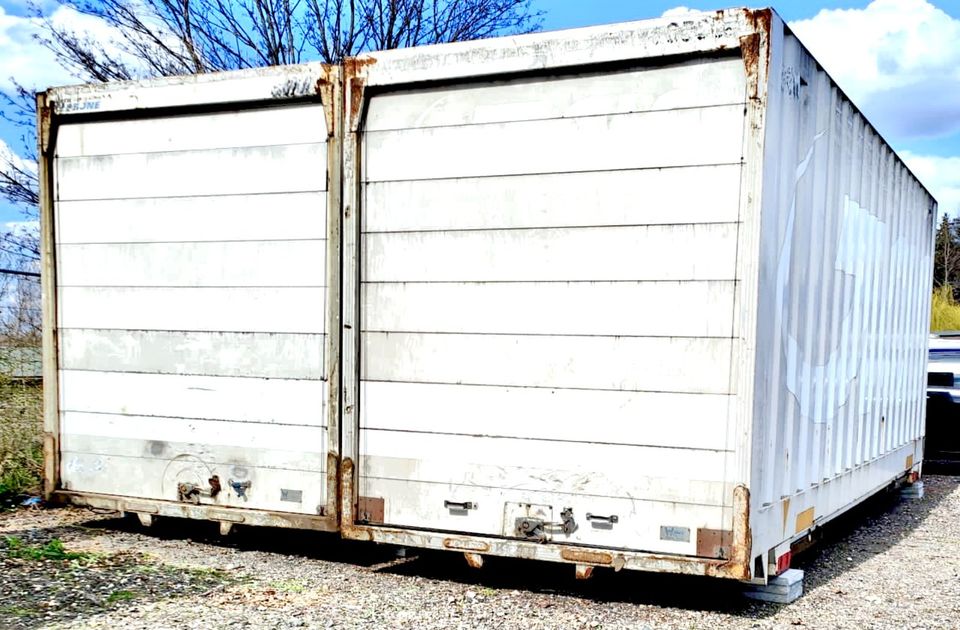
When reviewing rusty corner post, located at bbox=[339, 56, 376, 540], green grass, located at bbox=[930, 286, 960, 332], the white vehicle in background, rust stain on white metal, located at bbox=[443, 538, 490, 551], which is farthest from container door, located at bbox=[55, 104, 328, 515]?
green grass, located at bbox=[930, 286, 960, 332]

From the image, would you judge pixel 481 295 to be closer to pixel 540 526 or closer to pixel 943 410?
pixel 540 526

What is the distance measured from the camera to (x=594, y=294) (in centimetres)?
486

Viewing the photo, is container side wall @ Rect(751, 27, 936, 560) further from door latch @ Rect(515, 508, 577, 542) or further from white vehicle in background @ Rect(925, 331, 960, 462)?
white vehicle in background @ Rect(925, 331, 960, 462)

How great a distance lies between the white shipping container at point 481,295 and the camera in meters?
4.66

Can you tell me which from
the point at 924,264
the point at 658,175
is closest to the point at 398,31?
the point at 924,264

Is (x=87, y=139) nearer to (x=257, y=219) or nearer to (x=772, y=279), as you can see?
(x=257, y=219)

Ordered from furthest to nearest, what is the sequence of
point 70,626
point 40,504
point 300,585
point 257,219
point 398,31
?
1. point 398,31
2. point 40,504
3. point 257,219
4. point 300,585
5. point 70,626

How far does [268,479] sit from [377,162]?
1990 millimetres

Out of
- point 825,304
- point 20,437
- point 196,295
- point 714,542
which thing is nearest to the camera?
point 714,542

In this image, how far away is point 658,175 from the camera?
4738 millimetres

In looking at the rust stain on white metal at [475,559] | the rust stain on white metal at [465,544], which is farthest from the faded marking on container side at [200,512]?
the rust stain on white metal at [475,559]

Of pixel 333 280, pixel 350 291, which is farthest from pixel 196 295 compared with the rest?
pixel 350 291

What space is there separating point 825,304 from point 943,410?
6.04 meters

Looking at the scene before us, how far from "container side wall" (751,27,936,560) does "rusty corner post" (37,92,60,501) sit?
4.54 metres
